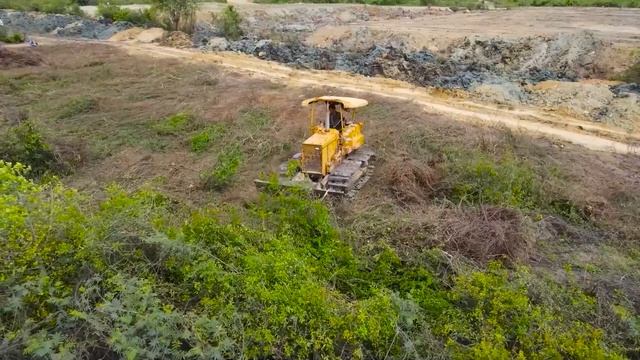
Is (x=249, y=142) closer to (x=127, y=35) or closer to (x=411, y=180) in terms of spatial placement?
(x=411, y=180)

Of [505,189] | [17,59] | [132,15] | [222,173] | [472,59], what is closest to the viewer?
[505,189]

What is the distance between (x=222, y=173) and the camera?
1270 cm

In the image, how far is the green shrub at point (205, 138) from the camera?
50.2ft

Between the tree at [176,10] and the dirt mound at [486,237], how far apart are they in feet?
A: 99.7

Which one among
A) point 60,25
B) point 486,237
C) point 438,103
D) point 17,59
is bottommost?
point 486,237

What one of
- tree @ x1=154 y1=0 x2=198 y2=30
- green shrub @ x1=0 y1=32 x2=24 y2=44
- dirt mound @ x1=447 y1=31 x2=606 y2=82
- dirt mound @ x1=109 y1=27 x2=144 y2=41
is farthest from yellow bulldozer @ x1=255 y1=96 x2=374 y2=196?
green shrub @ x1=0 y1=32 x2=24 y2=44

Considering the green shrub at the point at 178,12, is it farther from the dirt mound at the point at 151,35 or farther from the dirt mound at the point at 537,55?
the dirt mound at the point at 537,55

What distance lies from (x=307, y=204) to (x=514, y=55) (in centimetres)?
2171

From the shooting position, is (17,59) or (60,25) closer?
(17,59)

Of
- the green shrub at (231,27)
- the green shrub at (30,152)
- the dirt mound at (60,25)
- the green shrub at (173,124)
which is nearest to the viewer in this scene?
the green shrub at (30,152)

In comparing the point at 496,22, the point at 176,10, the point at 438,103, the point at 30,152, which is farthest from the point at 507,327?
the point at 496,22

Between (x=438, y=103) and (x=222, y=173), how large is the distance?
1065 centimetres

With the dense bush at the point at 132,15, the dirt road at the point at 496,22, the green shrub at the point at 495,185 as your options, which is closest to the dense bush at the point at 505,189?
the green shrub at the point at 495,185

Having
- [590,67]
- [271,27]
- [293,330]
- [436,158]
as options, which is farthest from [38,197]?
[271,27]
